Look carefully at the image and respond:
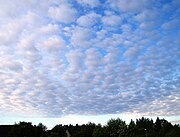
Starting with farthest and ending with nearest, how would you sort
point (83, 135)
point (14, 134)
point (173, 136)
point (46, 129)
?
point (46, 129)
point (83, 135)
point (14, 134)
point (173, 136)

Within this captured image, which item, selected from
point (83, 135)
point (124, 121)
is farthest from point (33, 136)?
point (124, 121)

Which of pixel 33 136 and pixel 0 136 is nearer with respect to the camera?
pixel 33 136

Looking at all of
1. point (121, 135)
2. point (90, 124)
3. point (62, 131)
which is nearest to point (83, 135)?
point (90, 124)

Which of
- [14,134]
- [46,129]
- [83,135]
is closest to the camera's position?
[14,134]

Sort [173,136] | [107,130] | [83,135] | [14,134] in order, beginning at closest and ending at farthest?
1. [173,136]
2. [107,130]
3. [14,134]
4. [83,135]

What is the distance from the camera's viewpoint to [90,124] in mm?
123875

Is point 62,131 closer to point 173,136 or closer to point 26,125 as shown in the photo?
point 26,125

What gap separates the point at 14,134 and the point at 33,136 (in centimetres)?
947

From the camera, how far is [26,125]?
4567 inches

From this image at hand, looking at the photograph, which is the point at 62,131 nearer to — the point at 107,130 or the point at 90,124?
the point at 90,124

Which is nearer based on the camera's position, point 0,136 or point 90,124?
point 90,124

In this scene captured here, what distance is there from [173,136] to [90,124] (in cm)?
4212

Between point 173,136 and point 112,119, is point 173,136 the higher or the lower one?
the lower one

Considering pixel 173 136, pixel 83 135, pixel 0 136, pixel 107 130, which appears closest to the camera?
pixel 173 136
